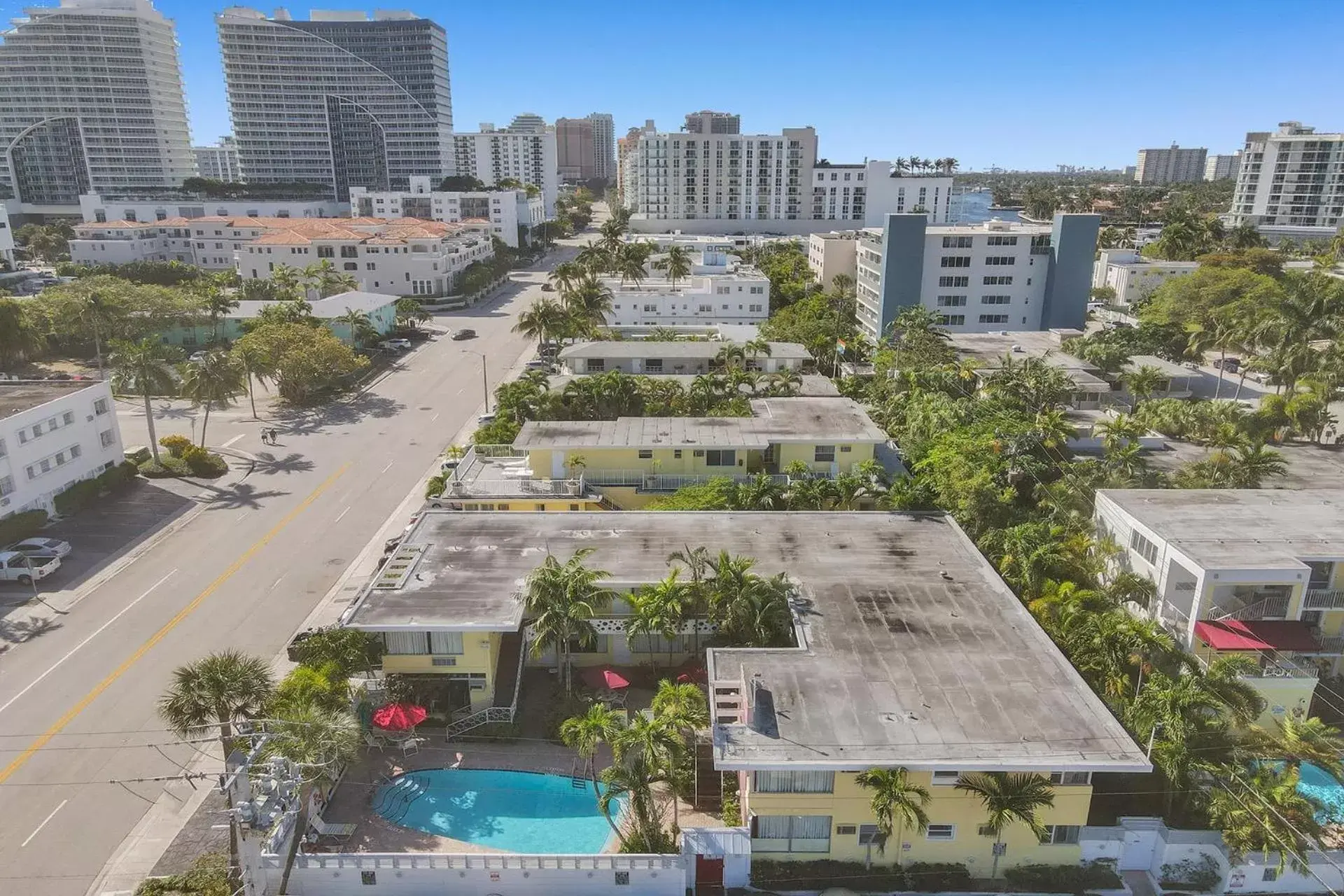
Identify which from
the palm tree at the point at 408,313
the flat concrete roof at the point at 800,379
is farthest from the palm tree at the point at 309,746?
the palm tree at the point at 408,313

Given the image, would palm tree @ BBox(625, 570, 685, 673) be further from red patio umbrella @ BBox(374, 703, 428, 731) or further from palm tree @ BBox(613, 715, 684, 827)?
red patio umbrella @ BBox(374, 703, 428, 731)

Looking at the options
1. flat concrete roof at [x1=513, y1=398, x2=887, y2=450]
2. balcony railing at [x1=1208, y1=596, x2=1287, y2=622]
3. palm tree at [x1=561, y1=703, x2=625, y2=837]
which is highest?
flat concrete roof at [x1=513, y1=398, x2=887, y2=450]

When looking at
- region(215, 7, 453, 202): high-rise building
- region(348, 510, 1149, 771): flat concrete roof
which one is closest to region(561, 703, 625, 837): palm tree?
region(348, 510, 1149, 771): flat concrete roof

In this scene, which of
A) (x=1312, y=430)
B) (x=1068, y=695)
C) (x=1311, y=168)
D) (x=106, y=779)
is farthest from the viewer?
(x=1311, y=168)

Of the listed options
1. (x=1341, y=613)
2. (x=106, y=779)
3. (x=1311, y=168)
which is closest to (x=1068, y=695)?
(x=1341, y=613)

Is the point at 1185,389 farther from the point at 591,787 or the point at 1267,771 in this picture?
the point at 591,787

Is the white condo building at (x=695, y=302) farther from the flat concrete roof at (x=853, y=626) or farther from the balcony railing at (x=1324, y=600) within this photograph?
the balcony railing at (x=1324, y=600)

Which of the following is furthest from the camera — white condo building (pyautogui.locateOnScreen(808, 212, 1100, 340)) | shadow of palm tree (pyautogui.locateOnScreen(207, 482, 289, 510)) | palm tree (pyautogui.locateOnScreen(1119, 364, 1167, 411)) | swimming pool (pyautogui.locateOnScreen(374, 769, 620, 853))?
white condo building (pyautogui.locateOnScreen(808, 212, 1100, 340))
